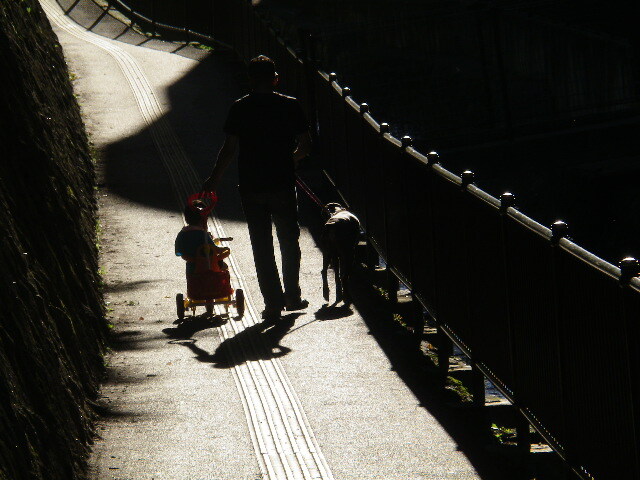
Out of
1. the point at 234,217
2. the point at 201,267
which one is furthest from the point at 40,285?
the point at 234,217

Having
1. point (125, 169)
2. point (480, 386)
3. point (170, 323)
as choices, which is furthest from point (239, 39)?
point (480, 386)

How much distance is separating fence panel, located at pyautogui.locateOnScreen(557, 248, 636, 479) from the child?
15.4ft

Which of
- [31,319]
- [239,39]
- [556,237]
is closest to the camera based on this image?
[556,237]

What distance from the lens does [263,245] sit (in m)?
10.9

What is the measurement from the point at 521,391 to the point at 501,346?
1.65 feet

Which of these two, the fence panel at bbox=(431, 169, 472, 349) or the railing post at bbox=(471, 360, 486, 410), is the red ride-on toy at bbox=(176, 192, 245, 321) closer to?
the fence panel at bbox=(431, 169, 472, 349)

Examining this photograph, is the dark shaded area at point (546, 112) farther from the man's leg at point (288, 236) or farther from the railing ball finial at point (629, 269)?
the railing ball finial at point (629, 269)

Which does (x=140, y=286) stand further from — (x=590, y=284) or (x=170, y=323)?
(x=590, y=284)

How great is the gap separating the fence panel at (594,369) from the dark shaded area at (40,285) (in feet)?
8.97

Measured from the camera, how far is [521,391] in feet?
24.3

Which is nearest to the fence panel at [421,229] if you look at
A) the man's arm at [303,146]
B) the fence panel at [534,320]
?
the man's arm at [303,146]

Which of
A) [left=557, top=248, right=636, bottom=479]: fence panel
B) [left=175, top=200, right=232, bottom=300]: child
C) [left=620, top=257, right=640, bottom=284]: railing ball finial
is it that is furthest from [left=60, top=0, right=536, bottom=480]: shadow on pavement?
[left=620, top=257, right=640, bottom=284]: railing ball finial

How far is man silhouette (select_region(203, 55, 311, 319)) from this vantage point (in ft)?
34.4

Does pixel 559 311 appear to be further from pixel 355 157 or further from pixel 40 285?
pixel 355 157
